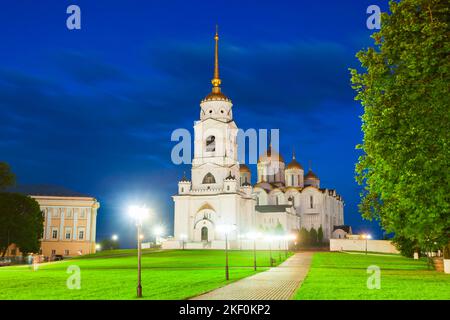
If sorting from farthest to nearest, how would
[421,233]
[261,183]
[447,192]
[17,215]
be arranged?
[261,183] < [17,215] < [421,233] < [447,192]

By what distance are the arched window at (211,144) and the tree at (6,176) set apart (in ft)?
129

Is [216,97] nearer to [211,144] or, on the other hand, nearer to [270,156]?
[211,144]

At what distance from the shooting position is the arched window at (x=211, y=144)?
97.6m

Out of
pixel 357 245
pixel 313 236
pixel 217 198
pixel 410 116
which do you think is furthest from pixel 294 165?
pixel 410 116

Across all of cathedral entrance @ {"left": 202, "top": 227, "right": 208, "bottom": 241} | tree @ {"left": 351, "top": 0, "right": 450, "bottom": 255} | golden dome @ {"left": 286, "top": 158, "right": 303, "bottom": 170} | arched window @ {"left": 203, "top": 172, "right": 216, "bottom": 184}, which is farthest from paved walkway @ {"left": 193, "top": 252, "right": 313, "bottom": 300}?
golden dome @ {"left": 286, "top": 158, "right": 303, "bottom": 170}

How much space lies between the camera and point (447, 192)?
988 inches

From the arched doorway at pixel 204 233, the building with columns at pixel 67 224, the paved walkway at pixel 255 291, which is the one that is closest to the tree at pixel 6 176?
the building with columns at pixel 67 224

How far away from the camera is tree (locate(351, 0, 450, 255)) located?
2512 cm

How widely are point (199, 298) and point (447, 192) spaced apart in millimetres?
13892

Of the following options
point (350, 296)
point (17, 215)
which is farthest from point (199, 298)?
point (17, 215)

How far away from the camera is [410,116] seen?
2620cm

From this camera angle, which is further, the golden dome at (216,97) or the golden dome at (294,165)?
the golden dome at (294,165)

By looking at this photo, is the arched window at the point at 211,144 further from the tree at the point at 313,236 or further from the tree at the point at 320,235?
the tree at the point at 320,235
